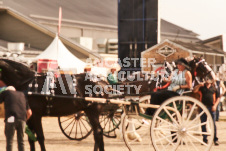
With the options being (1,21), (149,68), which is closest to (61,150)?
(149,68)

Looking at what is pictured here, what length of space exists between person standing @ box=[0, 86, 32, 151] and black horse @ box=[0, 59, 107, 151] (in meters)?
0.69

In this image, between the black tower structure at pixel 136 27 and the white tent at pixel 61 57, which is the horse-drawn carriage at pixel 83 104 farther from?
the black tower structure at pixel 136 27

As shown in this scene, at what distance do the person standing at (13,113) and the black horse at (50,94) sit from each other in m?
0.69

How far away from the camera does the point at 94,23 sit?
5134cm

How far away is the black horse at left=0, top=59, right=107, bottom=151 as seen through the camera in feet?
31.3

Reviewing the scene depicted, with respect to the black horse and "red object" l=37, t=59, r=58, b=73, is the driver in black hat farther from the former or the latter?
"red object" l=37, t=59, r=58, b=73

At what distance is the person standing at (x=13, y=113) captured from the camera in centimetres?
870

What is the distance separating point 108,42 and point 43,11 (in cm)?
883

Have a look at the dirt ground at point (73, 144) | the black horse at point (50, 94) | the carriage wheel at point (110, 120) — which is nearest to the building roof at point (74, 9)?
the dirt ground at point (73, 144)

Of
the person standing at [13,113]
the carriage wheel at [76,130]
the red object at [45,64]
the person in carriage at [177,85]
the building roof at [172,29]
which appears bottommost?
the carriage wheel at [76,130]

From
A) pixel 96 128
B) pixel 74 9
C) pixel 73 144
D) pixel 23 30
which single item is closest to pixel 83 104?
pixel 96 128

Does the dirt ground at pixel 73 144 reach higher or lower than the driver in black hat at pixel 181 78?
lower

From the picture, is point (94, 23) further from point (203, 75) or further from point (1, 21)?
point (203, 75)

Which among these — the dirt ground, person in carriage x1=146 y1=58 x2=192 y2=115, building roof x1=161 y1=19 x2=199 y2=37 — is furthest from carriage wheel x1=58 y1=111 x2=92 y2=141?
building roof x1=161 y1=19 x2=199 y2=37
